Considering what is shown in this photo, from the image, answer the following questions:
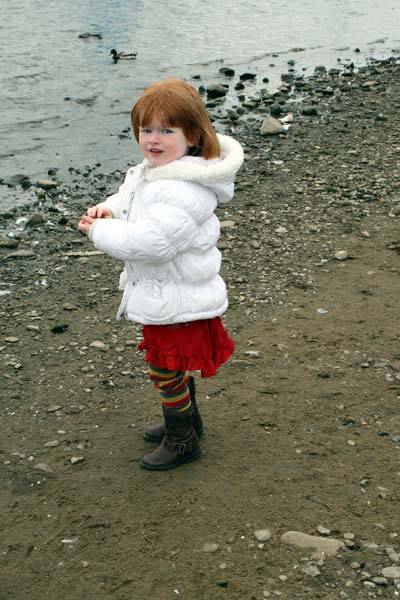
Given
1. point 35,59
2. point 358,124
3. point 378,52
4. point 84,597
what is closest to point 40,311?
point 84,597

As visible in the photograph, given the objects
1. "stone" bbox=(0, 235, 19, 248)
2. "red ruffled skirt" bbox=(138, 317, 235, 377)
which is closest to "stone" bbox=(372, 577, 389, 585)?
"red ruffled skirt" bbox=(138, 317, 235, 377)

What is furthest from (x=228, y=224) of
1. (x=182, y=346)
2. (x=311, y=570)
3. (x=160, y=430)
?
(x=311, y=570)

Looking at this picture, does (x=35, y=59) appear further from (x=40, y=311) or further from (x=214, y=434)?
(x=214, y=434)

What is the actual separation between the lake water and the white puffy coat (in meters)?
6.71

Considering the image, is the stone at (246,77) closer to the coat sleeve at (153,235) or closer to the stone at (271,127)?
the stone at (271,127)

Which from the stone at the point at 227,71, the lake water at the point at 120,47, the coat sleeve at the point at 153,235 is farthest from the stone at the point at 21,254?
the stone at the point at 227,71

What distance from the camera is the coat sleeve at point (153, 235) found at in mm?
4176

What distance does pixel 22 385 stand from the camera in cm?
592

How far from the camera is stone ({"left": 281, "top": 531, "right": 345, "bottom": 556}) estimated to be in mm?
4180

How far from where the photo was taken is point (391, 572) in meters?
4.02

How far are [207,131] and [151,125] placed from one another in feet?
0.87

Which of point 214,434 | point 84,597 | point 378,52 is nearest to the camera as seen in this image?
point 84,597

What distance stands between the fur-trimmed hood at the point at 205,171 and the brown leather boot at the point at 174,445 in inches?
46.6

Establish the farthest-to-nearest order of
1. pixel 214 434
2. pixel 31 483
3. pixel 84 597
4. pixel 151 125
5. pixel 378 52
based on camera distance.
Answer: pixel 378 52 < pixel 214 434 < pixel 31 483 < pixel 151 125 < pixel 84 597
